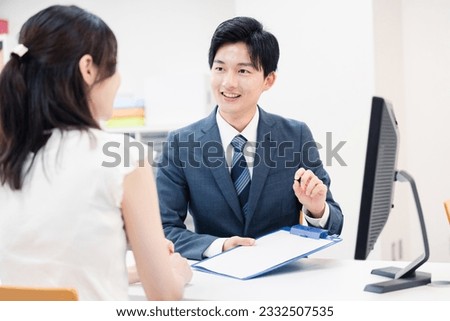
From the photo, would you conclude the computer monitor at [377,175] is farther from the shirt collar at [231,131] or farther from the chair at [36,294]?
the shirt collar at [231,131]

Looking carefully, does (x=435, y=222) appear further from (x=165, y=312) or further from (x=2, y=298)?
(x=2, y=298)

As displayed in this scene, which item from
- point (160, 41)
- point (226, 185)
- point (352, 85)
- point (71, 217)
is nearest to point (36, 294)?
point (71, 217)

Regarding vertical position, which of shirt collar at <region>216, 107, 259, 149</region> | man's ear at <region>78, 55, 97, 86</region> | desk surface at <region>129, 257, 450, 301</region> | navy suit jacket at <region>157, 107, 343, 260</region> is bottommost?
desk surface at <region>129, 257, 450, 301</region>

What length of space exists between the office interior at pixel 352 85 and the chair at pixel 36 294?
7.04 feet

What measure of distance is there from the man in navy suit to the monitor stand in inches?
18.3

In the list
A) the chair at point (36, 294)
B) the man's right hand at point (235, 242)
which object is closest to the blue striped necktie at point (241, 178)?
the man's right hand at point (235, 242)

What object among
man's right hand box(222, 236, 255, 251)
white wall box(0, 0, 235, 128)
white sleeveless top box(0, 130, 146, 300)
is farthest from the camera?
white wall box(0, 0, 235, 128)

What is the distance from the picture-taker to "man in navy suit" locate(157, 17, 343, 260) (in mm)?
2021

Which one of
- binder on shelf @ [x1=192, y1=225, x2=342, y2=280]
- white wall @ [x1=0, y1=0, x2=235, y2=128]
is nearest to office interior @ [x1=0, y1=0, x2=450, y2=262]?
white wall @ [x1=0, y1=0, x2=235, y2=128]

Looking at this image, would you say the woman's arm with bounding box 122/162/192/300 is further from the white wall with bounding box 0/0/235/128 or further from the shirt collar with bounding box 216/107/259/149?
the white wall with bounding box 0/0/235/128

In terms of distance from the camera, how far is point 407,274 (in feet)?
4.75

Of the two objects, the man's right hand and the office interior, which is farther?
the office interior

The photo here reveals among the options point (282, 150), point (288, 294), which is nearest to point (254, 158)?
point (282, 150)

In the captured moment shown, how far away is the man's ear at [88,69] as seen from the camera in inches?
46.7
